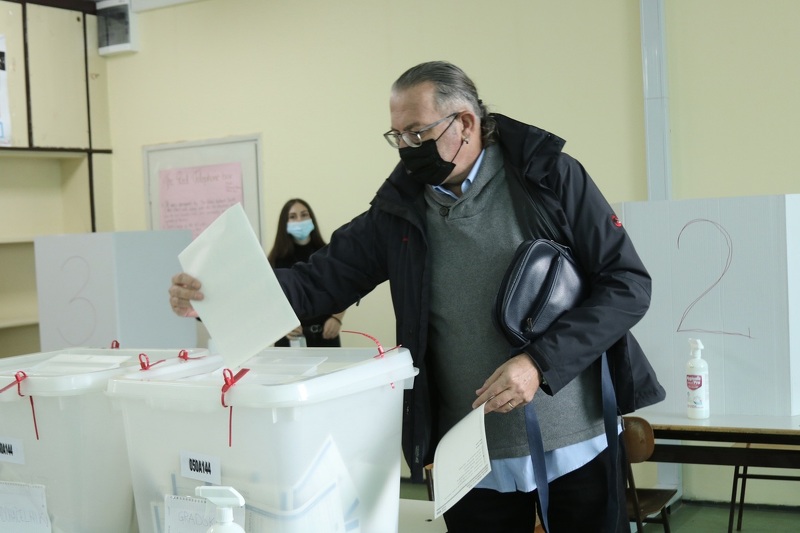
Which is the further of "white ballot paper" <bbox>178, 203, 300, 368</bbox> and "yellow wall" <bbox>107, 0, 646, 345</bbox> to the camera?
"yellow wall" <bbox>107, 0, 646, 345</bbox>

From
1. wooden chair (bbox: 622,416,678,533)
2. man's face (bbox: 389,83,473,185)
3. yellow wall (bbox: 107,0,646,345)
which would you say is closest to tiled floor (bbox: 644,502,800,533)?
wooden chair (bbox: 622,416,678,533)

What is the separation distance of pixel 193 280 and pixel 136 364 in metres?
0.26

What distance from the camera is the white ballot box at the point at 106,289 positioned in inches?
169

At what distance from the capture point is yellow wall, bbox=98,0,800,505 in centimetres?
376

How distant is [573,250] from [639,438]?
1267 mm

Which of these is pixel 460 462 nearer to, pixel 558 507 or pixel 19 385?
pixel 558 507

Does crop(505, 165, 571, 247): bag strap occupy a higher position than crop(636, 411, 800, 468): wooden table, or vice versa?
crop(505, 165, 571, 247): bag strap

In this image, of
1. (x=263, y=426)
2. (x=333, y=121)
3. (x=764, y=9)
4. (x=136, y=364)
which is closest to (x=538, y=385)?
(x=263, y=426)

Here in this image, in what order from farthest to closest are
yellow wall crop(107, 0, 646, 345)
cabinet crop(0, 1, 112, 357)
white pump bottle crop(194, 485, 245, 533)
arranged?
cabinet crop(0, 1, 112, 357), yellow wall crop(107, 0, 646, 345), white pump bottle crop(194, 485, 245, 533)

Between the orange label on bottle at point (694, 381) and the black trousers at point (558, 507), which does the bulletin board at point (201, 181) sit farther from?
the black trousers at point (558, 507)

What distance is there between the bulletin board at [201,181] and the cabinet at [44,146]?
402mm

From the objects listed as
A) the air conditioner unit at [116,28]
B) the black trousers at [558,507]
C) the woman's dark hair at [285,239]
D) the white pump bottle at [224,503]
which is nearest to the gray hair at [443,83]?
the black trousers at [558,507]

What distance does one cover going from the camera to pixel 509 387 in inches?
57.0

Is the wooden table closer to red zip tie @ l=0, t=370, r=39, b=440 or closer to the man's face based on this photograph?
the man's face
